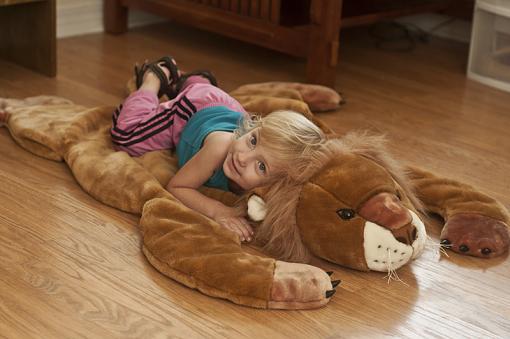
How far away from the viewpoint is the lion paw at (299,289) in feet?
4.83

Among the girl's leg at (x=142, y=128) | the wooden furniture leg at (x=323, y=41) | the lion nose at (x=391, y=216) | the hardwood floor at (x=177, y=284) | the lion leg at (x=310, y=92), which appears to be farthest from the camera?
the wooden furniture leg at (x=323, y=41)

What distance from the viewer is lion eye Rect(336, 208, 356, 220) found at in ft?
5.21

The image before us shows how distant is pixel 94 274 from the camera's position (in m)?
1.56

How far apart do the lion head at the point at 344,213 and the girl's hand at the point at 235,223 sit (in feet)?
0.09

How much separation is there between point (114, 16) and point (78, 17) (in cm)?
13

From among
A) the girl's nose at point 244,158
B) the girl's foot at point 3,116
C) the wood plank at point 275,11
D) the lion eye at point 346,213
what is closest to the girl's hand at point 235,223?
the girl's nose at point 244,158

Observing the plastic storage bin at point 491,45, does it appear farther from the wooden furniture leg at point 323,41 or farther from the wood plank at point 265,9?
the wood plank at point 265,9

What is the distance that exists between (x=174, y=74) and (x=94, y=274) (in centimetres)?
86

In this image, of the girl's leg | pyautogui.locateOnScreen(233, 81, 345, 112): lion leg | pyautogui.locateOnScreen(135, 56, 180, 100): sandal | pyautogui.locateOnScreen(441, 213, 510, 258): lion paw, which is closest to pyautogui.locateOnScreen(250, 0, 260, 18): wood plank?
pyautogui.locateOnScreen(233, 81, 345, 112): lion leg

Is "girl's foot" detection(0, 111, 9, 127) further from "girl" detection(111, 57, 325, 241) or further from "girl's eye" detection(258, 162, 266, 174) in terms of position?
"girl's eye" detection(258, 162, 266, 174)

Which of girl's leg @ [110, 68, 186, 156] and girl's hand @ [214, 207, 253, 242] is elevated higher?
girl's leg @ [110, 68, 186, 156]

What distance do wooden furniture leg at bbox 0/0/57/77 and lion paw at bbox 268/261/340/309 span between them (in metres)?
1.44

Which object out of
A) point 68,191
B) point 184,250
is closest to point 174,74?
point 68,191

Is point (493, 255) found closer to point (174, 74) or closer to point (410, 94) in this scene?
point (174, 74)
